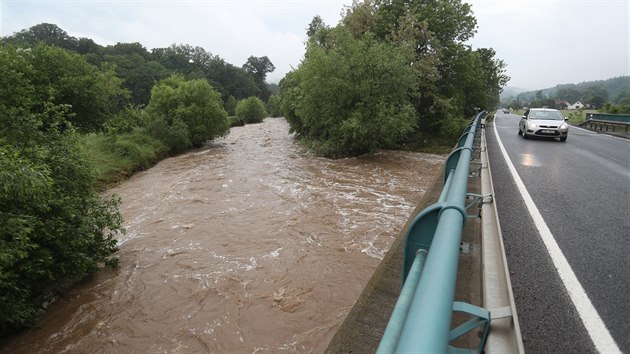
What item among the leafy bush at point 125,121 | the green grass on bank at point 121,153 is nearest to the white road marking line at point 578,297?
the green grass on bank at point 121,153

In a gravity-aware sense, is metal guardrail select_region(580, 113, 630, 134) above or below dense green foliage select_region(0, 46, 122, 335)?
above

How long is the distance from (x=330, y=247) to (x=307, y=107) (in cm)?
1357

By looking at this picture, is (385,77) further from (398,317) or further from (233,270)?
(398,317)

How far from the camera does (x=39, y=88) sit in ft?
58.1

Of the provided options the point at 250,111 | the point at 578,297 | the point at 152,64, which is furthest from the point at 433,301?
the point at 152,64

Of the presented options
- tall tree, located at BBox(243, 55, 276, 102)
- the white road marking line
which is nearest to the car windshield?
the white road marking line

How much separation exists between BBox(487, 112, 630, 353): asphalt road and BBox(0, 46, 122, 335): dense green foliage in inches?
248

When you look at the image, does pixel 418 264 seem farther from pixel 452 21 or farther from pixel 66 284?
pixel 452 21

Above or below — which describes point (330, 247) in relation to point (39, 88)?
below

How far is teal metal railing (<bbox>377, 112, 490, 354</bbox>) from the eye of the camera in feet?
3.20

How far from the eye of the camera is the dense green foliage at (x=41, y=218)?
4.79m

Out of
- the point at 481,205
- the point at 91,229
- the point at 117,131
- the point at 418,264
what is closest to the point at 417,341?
the point at 418,264

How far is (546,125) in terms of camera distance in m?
14.4

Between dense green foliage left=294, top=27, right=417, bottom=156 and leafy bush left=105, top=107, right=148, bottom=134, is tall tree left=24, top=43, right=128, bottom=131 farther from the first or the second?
dense green foliage left=294, top=27, right=417, bottom=156
